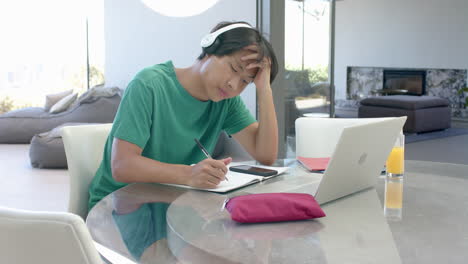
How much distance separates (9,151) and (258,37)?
16.8ft

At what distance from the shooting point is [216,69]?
1.72 meters

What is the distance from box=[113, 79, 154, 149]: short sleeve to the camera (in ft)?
5.22

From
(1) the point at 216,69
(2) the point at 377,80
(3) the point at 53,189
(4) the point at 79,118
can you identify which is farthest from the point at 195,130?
(2) the point at 377,80

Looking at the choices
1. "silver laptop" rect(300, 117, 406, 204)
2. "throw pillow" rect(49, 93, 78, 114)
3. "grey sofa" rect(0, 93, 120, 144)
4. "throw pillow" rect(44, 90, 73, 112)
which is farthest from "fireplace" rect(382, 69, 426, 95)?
"silver laptop" rect(300, 117, 406, 204)

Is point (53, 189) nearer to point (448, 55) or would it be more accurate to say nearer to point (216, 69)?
point (216, 69)

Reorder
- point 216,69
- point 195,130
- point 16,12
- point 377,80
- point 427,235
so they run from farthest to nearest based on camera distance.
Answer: point 377,80
point 16,12
point 195,130
point 216,69
point 427,235

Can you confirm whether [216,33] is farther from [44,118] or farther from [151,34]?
[44,118]

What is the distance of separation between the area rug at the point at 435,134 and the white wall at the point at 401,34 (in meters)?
1.44

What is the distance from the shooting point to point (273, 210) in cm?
116

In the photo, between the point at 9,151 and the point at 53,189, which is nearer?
the point at 53,189

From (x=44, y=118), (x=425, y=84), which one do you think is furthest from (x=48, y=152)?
(x=425, y=84)

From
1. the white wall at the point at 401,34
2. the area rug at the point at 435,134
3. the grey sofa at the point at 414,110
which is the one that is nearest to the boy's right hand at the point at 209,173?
the area rug at the point at 435,134

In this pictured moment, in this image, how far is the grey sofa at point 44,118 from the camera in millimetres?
6250

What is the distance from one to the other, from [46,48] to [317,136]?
7.18 metres
